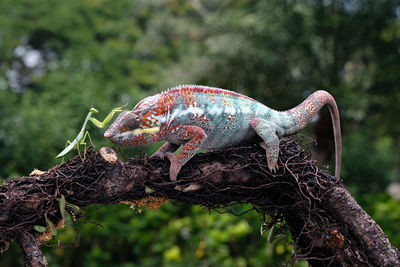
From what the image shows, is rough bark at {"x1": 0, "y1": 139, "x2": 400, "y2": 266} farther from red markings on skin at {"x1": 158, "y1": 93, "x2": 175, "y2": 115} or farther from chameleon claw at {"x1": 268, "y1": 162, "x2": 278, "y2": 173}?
red markings on skin at {"x1": 158, "y1": 93, "x2": 175, "y2": 115}

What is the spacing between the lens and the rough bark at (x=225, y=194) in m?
1.57

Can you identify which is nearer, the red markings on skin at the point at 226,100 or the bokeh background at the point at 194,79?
the red markings on skin at the point at 226,100

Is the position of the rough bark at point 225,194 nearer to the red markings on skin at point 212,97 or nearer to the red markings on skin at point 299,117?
the red markings on skin at point 299,117

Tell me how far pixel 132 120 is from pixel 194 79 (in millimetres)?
5661

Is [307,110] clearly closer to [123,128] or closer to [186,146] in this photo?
[186,146]

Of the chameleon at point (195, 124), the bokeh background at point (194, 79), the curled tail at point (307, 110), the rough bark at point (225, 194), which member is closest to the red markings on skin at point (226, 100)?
the chameleon at point (195, 124)

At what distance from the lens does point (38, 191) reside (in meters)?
1.58

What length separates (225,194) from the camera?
70.9 inches

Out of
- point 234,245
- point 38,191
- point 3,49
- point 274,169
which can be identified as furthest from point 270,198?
point 3,49

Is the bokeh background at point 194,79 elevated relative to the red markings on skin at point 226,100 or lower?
lower

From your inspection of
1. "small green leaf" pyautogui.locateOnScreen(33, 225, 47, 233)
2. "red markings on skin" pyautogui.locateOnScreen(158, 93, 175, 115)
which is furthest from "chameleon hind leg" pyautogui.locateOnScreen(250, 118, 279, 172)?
"small green leaf" pyautogui.locateOnScreen(33, 225, 47, 233)

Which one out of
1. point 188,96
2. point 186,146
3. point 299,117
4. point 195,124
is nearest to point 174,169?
point 186,146

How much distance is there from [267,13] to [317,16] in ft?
2.86

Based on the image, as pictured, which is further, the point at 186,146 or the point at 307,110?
the point at 307,110
